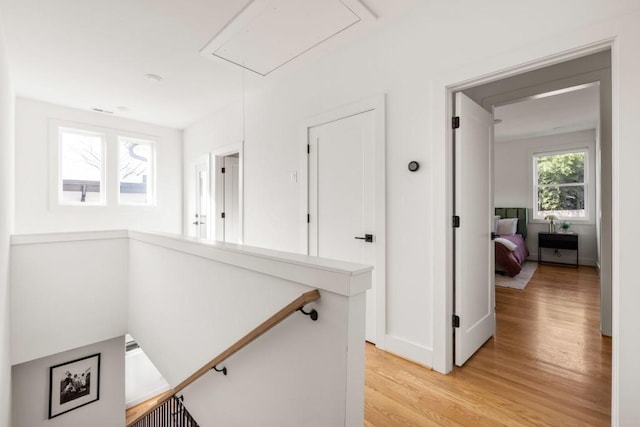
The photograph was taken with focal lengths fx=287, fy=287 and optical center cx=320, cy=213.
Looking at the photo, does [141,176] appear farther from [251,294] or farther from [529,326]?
[529,326]

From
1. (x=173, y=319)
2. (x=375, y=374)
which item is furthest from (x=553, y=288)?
(x=173, y=319)

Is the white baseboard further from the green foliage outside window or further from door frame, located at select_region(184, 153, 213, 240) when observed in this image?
the green foliage outside window

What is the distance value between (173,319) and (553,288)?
4.97 m

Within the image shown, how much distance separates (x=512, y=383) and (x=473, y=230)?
1.09m

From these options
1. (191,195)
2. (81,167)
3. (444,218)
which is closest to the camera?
(444,218)

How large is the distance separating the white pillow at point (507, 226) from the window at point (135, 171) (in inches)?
279

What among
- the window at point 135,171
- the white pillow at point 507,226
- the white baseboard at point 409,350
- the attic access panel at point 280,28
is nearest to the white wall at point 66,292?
the window at point 135,171

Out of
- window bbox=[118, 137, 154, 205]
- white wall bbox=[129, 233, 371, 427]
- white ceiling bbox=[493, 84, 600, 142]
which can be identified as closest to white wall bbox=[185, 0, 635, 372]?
white wall bbox=[129, 233, 371, 427]

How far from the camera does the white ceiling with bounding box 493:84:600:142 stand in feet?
13.5

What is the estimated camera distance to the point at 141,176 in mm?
5414

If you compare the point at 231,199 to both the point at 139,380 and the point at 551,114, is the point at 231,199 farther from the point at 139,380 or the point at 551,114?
the point at 551,114

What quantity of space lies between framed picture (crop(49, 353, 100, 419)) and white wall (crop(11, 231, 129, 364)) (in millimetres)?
728

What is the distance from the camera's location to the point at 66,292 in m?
3.05

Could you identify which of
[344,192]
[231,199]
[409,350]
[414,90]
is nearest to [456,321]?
[409,350]
